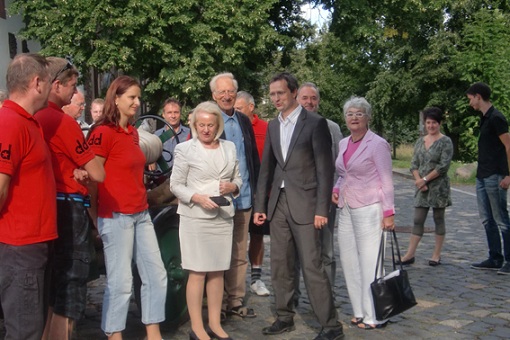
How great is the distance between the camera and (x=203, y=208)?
542 centimetres

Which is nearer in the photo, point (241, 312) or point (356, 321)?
point (356, 321)

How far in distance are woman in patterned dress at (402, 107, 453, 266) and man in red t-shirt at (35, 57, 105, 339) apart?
17.1 feet

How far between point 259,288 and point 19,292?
379 cm

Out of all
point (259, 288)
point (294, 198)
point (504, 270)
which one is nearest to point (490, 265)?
point (504, 270)

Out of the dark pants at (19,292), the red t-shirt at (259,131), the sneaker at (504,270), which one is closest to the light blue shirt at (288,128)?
the red t-shirt at (259,131)

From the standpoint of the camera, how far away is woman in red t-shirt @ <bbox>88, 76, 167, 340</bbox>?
493 cm

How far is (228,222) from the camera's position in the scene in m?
5.59

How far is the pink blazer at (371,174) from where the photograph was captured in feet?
19.3

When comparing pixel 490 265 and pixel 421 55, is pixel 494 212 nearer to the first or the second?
pixel 490 265

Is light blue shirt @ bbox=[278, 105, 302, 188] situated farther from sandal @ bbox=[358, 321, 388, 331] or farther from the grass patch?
the grass patch

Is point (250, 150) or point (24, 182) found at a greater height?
point (250, 150)

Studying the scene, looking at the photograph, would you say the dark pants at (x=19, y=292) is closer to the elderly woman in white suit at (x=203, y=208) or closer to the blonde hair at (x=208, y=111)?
the elderly woman in white suit at (x=203, y=208)

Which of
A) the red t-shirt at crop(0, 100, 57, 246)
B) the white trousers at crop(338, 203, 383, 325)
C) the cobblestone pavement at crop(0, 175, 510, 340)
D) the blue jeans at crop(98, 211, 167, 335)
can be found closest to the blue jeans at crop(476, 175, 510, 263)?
the cobblestone pavement at crop(0, 175, 510, 340)

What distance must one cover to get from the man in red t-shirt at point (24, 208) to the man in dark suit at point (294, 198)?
2.27 meters
